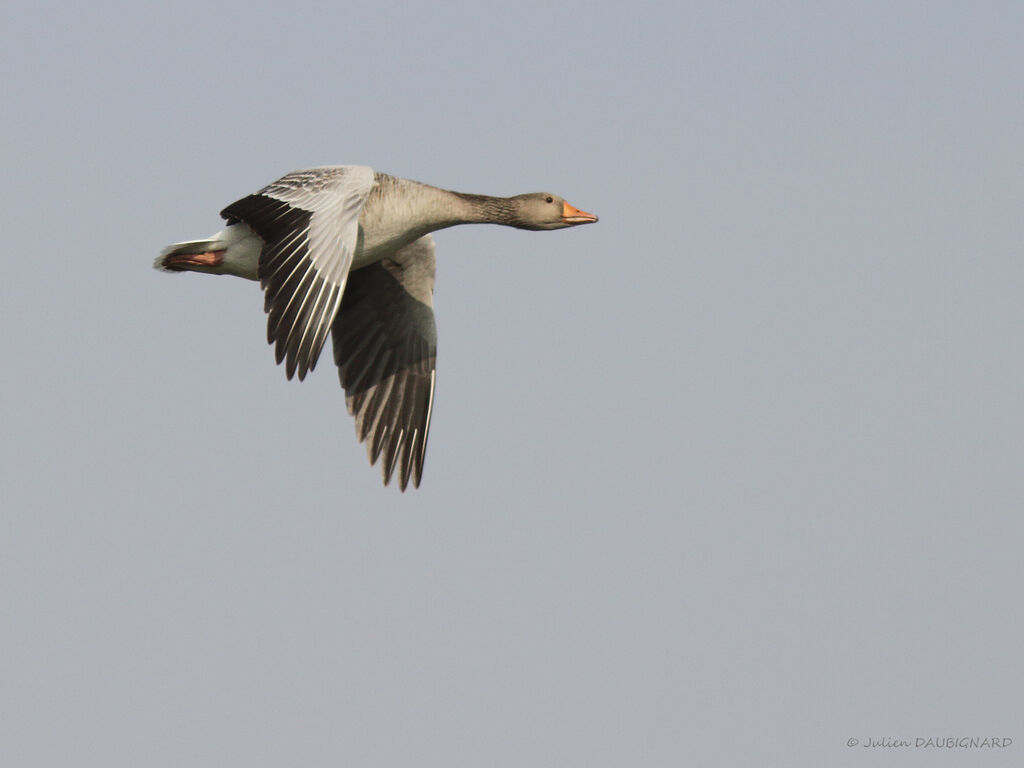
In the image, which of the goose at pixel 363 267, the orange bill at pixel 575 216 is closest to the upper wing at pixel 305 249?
the goose at pixel 363 267

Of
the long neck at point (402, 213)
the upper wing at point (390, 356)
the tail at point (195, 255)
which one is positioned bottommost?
the upper wing at point (390, 356)

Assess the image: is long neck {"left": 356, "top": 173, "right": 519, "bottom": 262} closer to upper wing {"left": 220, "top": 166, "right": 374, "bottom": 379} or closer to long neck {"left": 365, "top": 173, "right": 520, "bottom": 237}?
long neck {"left": 365, "top": 173, "right": 520, "bottom": 237}

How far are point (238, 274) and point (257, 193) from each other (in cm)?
138

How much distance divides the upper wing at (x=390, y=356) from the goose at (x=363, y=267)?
0.01 metres

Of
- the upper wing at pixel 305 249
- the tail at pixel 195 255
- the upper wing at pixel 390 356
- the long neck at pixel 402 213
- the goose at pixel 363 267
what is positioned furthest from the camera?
the upper wing at pixel 390 356

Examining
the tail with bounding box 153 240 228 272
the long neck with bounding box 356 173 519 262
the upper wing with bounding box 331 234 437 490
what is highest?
the long neck with bounding box 356 173 519 262

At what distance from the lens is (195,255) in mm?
17188

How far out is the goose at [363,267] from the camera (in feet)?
48.7

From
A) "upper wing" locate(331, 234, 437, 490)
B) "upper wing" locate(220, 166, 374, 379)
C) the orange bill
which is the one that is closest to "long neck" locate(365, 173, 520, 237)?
"upper wing" locate(220, 166, 374, 379)

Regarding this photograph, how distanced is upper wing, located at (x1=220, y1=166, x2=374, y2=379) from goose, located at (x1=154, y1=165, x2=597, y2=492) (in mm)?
11

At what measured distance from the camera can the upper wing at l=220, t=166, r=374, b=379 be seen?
14609 millimetres

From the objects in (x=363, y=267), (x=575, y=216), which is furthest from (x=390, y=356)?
(x=575, y=216)

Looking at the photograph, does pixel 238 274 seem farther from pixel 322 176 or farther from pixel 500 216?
pixel 500 216

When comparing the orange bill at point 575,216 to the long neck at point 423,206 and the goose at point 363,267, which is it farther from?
the long neck at point 423,206
